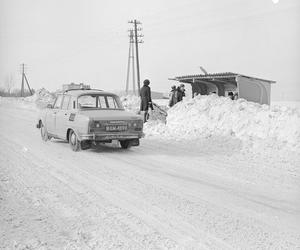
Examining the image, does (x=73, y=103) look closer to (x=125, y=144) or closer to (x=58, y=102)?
(x=58, y=102)

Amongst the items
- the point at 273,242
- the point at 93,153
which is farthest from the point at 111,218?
the point at 93,153

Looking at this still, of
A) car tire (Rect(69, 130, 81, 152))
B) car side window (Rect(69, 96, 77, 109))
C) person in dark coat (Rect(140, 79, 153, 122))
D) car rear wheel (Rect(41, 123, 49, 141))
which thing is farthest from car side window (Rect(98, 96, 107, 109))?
person in dark coat (Rect(140, 79, 153, 122))

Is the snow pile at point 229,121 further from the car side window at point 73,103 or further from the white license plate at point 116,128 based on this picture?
the car side window at point 73,103

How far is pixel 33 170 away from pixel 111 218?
10.5 ft

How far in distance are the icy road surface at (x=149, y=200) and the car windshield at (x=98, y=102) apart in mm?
1703

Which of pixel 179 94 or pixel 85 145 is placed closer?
pixel 85 145

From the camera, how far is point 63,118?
1095cm

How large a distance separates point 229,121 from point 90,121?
4726 mm

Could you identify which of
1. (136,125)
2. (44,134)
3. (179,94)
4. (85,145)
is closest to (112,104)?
(136,125)

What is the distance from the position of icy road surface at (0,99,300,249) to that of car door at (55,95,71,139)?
1371 mm

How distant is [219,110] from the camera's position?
1323 centimetres

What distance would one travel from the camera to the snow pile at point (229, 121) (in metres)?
10.6

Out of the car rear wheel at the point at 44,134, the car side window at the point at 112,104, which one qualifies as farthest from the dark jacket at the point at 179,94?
the car rear wheel at the point at 44,134

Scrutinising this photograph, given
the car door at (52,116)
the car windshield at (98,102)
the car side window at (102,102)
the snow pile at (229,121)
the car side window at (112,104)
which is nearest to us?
the snow pile at (229,121)
